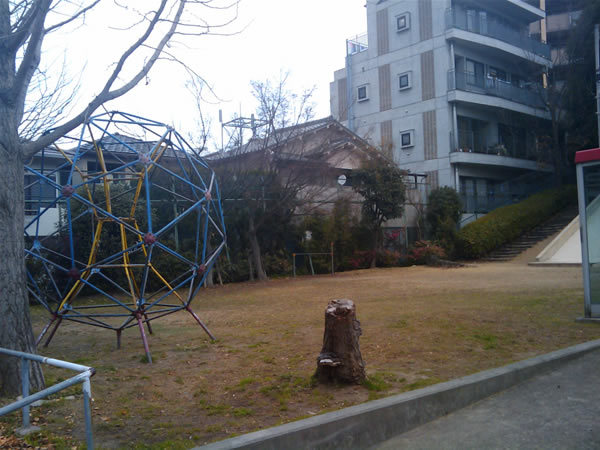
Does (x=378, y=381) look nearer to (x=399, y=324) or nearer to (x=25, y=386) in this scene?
(x=25, y=386)

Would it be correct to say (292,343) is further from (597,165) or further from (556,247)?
(556,247)

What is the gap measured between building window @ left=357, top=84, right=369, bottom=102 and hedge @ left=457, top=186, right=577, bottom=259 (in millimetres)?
11292

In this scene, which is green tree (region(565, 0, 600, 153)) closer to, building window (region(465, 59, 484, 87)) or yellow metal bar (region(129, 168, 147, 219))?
building window (region(465, 59, 484, 87))

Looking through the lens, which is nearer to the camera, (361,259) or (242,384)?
(242,384)

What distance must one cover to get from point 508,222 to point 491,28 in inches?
525

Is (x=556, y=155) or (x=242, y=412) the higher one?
(x=556, y=155)

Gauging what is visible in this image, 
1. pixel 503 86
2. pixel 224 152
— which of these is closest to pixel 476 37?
pixel 503 86

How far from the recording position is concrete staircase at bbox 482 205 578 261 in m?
25.7

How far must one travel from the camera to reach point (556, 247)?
76.8 feet

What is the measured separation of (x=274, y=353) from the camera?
752cm

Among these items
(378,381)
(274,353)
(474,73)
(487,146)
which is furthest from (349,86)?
(378,381)

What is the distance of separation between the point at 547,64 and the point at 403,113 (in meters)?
11.1

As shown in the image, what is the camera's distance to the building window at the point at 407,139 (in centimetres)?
3225

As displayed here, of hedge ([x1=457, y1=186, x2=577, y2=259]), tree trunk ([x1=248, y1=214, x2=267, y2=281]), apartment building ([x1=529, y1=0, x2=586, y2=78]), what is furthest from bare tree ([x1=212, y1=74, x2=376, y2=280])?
apartment building ([x1=529, y1=0, x2=586, y2=78])
